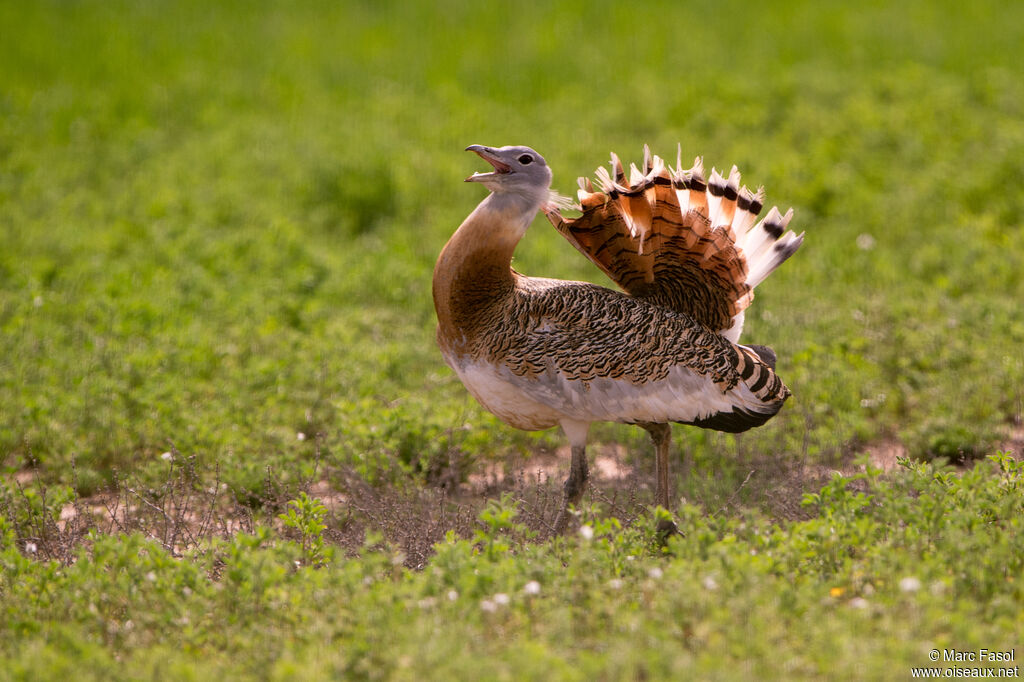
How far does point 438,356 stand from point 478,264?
187cm

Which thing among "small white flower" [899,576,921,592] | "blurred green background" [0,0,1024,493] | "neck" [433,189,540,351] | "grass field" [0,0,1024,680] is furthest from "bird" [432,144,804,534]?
"small white flower" [899,576,921,592]

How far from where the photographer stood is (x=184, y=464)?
14.7 feet

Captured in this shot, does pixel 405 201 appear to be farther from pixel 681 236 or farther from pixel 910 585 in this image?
pixel 910 585

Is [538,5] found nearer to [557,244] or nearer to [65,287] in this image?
[557,244]

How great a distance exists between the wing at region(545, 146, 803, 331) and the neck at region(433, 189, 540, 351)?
0.76ft

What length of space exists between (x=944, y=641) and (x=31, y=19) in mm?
12122

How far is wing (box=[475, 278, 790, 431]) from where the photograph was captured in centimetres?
390

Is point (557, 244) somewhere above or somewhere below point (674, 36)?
below

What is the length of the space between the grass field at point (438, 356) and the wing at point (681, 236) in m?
0.86

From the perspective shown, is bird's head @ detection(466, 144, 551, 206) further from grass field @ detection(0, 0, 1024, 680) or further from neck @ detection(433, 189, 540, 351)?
Answer: grass field @ detection(0, 0, 1024, 680)

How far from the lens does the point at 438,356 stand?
18.9 feet

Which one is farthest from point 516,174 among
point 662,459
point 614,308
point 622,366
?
point 662,459

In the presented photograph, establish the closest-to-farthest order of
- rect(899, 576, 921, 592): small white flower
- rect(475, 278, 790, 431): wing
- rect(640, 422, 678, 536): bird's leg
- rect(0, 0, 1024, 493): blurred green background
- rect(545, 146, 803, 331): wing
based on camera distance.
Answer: rect(899, 576, 921, 592): small white flower < rect(475, 278, 790, 431): wing < rect(545, 146, 803, 331): wing < rect(640, 422, 678, 536): bird's leg < rect(0, 0, 1024, 493): blurred green background

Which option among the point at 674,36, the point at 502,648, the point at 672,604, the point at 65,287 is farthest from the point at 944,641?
the point at 674,36
